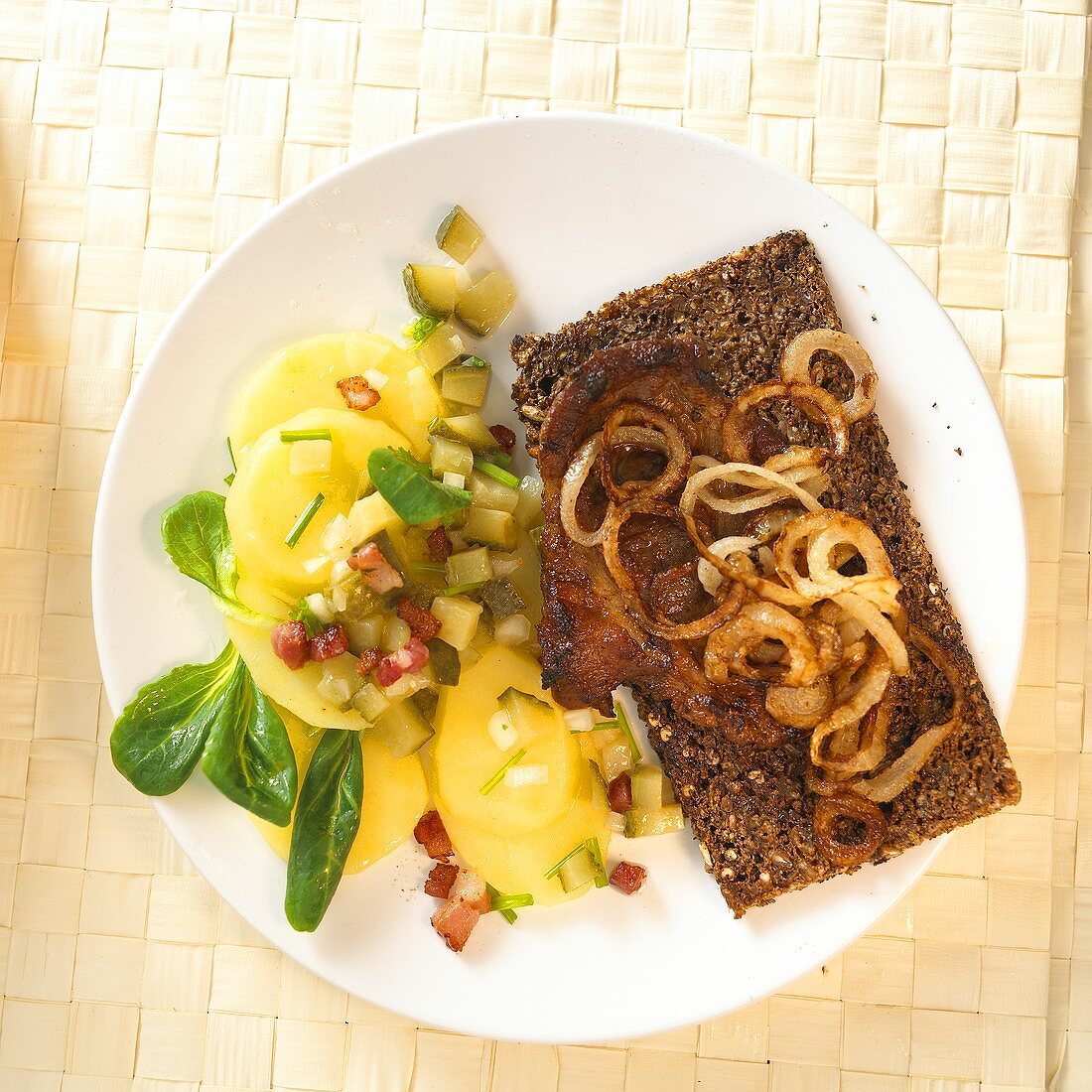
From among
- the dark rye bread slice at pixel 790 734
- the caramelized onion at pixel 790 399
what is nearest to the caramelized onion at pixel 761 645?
the dark rye bread slice at pixel 790 734

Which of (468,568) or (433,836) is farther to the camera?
(433,836)

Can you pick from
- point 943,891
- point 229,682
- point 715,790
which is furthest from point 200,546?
point 943,891

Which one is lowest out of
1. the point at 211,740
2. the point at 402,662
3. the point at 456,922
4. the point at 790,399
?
the point at 456,922

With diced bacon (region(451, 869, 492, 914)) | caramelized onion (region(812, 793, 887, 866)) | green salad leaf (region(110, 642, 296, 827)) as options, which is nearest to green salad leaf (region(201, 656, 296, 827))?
green salad leaf (region(110, 642, 296, 827))

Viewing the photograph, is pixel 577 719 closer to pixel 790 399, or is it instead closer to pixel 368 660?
pixel 368 660

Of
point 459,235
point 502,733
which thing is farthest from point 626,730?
point 459,235

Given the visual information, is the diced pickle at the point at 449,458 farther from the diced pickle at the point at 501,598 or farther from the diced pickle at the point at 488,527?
the diced pickle at the point at 501,598

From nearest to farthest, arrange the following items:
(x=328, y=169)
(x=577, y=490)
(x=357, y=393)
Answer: (x=577, y=490) < (x=357, y=393) < (x=328, y=169)

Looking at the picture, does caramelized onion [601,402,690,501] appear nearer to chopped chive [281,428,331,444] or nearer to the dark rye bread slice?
the dark rye bread slice

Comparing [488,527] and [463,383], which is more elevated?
[463,383]
